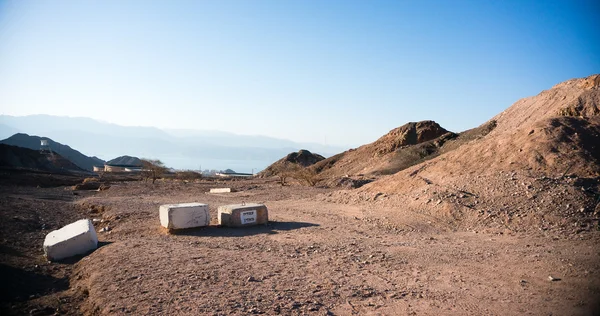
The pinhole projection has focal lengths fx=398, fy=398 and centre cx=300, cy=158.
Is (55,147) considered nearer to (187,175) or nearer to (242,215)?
(187,175)

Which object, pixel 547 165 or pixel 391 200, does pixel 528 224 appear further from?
pixel 391 200

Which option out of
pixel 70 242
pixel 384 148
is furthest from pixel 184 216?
pixel 384 148

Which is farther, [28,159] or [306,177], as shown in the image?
[28,159]

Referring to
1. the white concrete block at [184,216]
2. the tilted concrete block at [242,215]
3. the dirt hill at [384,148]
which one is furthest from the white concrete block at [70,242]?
the dirt hill at [384,148]

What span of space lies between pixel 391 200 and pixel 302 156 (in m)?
37.2

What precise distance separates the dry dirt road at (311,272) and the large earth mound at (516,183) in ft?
2.51

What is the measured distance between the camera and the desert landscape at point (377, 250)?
484 cm

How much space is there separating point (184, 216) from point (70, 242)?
94.3 inches

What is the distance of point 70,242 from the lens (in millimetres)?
7320

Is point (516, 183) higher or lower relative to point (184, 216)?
higher

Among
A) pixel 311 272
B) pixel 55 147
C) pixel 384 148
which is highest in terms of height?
pixel 55 147

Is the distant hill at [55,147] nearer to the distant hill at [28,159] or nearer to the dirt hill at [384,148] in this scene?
the distant hill at [28,159]

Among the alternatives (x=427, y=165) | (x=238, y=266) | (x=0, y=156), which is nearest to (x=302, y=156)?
(x=0, y=156)

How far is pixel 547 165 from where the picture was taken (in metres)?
11.0
